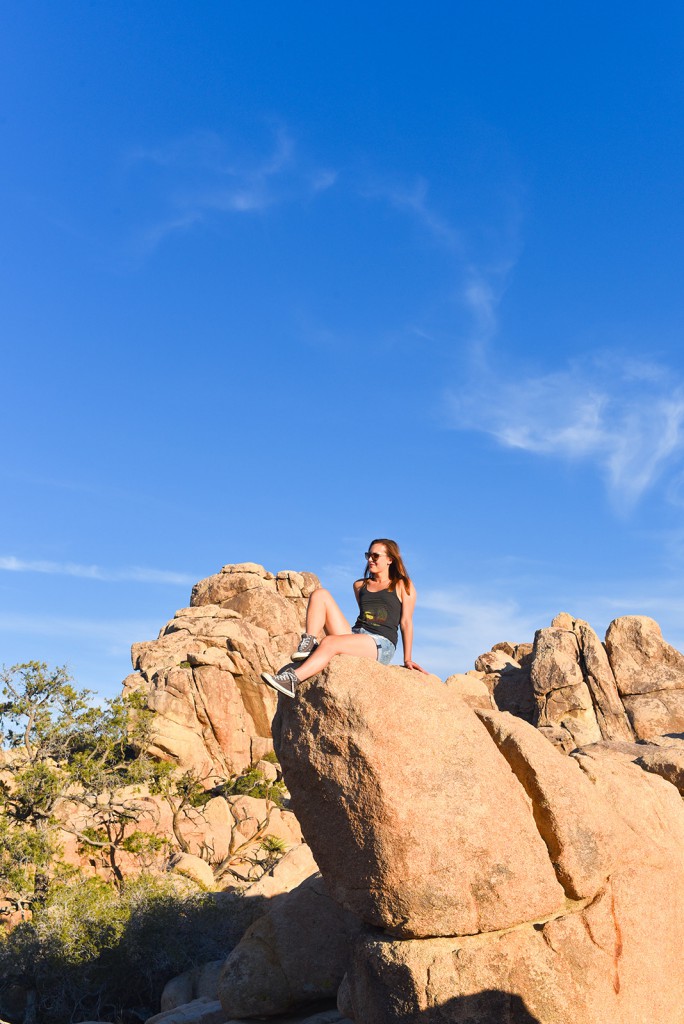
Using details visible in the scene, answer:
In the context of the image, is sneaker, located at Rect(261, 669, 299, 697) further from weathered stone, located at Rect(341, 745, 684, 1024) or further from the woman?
weathered stone, located at Rect(341, 745, 684, 1024)

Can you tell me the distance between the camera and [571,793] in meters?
8.38

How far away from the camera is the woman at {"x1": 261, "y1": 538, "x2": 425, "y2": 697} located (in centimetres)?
795

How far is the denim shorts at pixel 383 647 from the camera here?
8406 millimetres

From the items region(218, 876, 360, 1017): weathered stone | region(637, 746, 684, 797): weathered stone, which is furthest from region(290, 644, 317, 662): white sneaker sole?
region(637, 746, 684, 797): weathered stone

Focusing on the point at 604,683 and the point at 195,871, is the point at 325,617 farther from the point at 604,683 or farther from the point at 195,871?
the point at 604,683

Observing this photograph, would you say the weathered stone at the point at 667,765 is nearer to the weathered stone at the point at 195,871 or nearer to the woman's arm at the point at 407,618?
the woman's arm at the point at 407,618

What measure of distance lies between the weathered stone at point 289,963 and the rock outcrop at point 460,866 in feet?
9.39

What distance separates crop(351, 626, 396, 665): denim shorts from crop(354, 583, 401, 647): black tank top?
0.04m

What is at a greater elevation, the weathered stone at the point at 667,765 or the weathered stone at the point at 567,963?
the weathered stone at the point at 667,765

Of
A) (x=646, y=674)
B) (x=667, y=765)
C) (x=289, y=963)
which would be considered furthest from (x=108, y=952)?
(x=646, y=674)

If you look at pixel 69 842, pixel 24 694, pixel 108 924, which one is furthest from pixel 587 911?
pixel 69 842

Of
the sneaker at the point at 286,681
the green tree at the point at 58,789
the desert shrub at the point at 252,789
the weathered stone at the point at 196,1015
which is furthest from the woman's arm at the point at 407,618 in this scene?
the desert shrub at the point at 252,789

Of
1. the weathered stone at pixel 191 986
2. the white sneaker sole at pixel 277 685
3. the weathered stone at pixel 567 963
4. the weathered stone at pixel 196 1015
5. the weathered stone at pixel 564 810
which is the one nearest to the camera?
the weathered stone at pixel 567 963

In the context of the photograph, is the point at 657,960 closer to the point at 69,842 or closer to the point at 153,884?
the point at 153,884
